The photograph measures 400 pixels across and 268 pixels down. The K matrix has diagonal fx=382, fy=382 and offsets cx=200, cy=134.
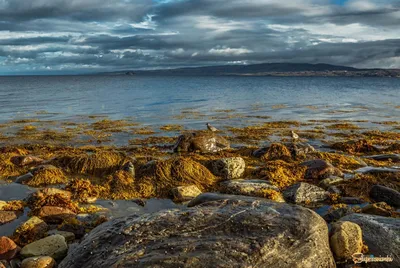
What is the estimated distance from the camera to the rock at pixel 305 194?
11.2 m

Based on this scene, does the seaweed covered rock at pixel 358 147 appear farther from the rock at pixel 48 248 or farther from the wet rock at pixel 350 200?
the rock at pixel 48 248

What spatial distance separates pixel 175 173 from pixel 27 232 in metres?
5.82

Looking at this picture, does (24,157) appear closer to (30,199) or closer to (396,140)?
(30,199)

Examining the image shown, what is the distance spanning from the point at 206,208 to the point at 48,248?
3287mm

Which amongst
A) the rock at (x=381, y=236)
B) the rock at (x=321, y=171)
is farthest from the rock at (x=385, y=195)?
the rock at (x=381, y=236)

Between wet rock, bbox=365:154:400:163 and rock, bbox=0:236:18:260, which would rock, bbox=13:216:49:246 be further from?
wet rock, bbox=365:154:400:163

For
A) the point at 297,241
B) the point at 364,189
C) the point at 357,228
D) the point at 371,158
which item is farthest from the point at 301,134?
the point at 297,241

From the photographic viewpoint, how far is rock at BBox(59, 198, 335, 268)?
565 centimetres

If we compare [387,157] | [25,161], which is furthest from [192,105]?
[25,161]

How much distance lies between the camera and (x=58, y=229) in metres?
8.96

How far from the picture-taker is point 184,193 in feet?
38.1

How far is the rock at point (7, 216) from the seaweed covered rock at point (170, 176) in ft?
12.2

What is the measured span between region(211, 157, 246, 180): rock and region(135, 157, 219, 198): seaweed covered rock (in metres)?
0.36

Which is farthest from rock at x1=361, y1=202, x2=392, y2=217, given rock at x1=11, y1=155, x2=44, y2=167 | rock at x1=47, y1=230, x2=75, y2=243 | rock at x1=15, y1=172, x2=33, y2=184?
rock at x1=11, y1=155, x2=44, y2=167
